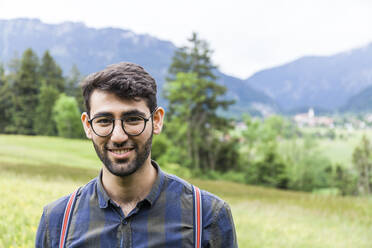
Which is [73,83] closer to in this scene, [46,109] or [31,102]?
[31,102]

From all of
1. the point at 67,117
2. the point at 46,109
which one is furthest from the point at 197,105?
the point at 46,109

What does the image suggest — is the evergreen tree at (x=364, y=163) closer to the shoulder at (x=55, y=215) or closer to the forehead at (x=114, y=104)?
the forehead at (x=114, y=104)

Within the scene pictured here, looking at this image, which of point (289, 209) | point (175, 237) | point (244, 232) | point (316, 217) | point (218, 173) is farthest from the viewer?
point (218, 173)

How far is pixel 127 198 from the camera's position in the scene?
207 centimetres

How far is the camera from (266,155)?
1907 inches

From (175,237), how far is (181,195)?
0.84 ft

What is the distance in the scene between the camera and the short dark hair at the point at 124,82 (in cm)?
194

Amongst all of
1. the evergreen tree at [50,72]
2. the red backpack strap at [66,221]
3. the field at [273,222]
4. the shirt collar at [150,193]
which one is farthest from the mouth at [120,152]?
the evergreen tree at [50,72]

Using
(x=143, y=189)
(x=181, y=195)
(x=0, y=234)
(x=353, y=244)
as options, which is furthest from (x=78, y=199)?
(x=353, y=244)

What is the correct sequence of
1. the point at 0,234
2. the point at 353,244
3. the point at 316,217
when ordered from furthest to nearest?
the point at 316,217
the point at 353,244
the point at 0,234

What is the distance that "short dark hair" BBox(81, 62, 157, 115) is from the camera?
76.5 inches

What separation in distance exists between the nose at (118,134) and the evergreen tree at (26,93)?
228ft

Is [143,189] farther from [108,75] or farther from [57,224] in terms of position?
[108,75]

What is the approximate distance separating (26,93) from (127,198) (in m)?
73.1
